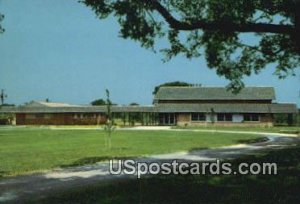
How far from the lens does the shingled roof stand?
8588 centimetres

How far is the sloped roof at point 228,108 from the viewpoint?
82.6m

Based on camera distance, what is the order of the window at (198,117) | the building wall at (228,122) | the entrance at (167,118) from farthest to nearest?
the entrance at (167,118), the window at (198,117), the building wall at (228,122)

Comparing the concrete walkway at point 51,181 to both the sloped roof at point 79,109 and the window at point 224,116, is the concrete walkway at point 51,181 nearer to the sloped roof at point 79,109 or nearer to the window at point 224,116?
the window at point 224,116

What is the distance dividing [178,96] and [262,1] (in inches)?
2681

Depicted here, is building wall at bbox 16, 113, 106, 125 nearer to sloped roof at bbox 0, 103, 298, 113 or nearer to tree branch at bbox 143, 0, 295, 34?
sloped roof at bbox 0, 103, 298, 113

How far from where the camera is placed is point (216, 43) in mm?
26344

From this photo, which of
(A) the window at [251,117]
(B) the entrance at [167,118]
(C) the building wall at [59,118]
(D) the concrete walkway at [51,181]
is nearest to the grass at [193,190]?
(D) the concrete walkway at [51,181]

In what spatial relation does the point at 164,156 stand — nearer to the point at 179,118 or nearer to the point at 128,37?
the point at 128,37

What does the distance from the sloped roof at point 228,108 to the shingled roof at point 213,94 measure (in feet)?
5.08

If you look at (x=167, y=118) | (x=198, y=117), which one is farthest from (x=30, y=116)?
(x=198, y=117)

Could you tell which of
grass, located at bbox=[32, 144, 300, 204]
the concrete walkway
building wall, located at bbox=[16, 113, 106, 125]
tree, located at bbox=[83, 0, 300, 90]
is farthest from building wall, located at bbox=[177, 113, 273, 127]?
grass, located at bbox=[32, 144, 300, 204]

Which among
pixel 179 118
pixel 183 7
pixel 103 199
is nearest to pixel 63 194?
pixel 103 199

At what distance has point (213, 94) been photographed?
288 ft

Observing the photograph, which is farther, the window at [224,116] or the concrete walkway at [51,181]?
the window at [224,116]
